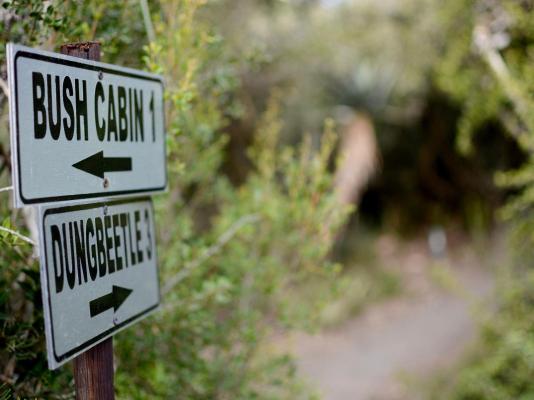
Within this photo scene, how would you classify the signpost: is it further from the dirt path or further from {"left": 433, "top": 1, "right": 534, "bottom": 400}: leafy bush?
the dirt path

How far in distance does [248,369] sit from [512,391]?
2.72m

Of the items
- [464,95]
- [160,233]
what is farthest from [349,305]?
[160,233]

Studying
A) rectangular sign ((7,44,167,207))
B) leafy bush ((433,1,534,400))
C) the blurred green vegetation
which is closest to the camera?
rectangular sign ((7,44,167,207))

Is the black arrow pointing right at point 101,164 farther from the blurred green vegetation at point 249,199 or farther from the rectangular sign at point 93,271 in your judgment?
the blurred green vegetation at point 249,199

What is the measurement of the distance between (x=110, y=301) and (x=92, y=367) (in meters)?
0.17

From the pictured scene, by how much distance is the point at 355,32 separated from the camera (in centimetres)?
1166

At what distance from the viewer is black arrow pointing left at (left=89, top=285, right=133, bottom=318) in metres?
1.61

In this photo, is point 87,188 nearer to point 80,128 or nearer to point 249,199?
point 80,128

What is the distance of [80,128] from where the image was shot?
1592mm

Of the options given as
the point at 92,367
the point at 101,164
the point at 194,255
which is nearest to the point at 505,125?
the point at 194,255

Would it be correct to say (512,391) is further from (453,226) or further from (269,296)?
(453,226)

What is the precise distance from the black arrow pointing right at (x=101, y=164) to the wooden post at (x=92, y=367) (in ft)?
0.87

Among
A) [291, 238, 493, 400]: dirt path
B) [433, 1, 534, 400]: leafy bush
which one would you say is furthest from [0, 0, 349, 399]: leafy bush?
[291, 238, 493, 400]: dirt path

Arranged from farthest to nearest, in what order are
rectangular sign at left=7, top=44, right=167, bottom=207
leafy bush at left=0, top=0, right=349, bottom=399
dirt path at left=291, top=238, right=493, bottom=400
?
dirt path at left=291, top=238, right=493, bottom=400
leafy bush at left=0, top=0, right=349, bottom=399
rectangular sign at left=7, top=44, right=167, bottom=207
